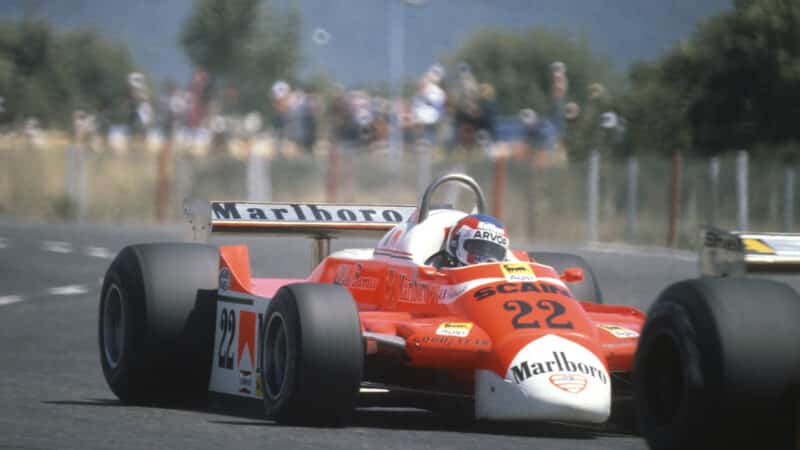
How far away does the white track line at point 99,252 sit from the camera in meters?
25.3

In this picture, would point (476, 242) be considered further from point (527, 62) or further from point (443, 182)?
point (527, 62)

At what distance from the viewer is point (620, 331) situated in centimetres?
922

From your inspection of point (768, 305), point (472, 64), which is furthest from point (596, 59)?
point (768, 305)

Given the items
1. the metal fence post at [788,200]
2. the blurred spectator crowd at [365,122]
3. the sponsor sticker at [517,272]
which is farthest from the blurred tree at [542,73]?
the sponsor sticker at [517,272]

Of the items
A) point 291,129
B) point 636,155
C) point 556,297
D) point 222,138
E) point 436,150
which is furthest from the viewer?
point 222,138

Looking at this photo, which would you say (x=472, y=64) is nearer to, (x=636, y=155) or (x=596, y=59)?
(x=596, y=59)

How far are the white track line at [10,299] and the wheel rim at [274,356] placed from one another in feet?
32.3

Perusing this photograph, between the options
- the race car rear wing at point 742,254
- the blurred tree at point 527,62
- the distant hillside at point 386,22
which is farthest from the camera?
the distant hillside at point 386,22

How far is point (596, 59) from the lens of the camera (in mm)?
45906

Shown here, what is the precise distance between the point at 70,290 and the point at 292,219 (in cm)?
897

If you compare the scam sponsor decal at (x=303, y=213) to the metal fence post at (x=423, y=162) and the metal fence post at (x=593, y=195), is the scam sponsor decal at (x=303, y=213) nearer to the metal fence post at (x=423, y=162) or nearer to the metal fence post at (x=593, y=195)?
the metal fence post at (x=593, y=195)

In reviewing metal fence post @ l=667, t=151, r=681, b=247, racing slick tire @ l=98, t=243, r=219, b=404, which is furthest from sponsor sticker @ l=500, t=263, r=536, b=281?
metal fence post @ l=667, t=151, r=681, b=247

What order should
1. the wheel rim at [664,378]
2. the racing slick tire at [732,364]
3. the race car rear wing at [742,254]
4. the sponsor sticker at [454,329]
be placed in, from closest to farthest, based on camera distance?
the racing slick tire at [732,364], the wheel rim at [664,378], the race car rear wing at [742,254], the sponsor sticker at [454,329]

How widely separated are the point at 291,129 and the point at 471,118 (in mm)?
6071
